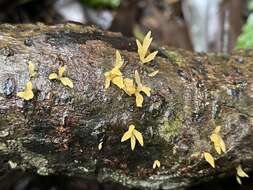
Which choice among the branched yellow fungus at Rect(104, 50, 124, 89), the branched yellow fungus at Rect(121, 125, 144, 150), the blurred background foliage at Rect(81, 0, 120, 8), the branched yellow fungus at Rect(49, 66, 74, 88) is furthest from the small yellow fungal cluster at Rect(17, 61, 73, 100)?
the blurred background foliage at Rect(81, 0, 120, 8)

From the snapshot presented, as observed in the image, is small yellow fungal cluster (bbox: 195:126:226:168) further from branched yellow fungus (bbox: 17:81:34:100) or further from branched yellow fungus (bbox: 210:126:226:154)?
branched yellow fungus (bbox: 17:81:34:100)

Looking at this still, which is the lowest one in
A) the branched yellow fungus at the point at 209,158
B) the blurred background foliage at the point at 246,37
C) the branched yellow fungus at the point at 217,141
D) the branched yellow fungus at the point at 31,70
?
the branched yellow fungus at the point at 209,158

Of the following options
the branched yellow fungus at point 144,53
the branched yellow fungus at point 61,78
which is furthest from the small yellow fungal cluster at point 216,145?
the branched yellow fungus at point 61,78

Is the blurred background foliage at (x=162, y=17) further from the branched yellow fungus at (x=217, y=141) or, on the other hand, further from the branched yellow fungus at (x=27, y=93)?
the branched yellow fungus at (x=27, y=93)

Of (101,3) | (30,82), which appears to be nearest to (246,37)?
(101,3)

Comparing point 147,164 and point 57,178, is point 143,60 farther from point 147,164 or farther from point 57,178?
point 57,178

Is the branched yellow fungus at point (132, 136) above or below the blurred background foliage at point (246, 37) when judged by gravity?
below
